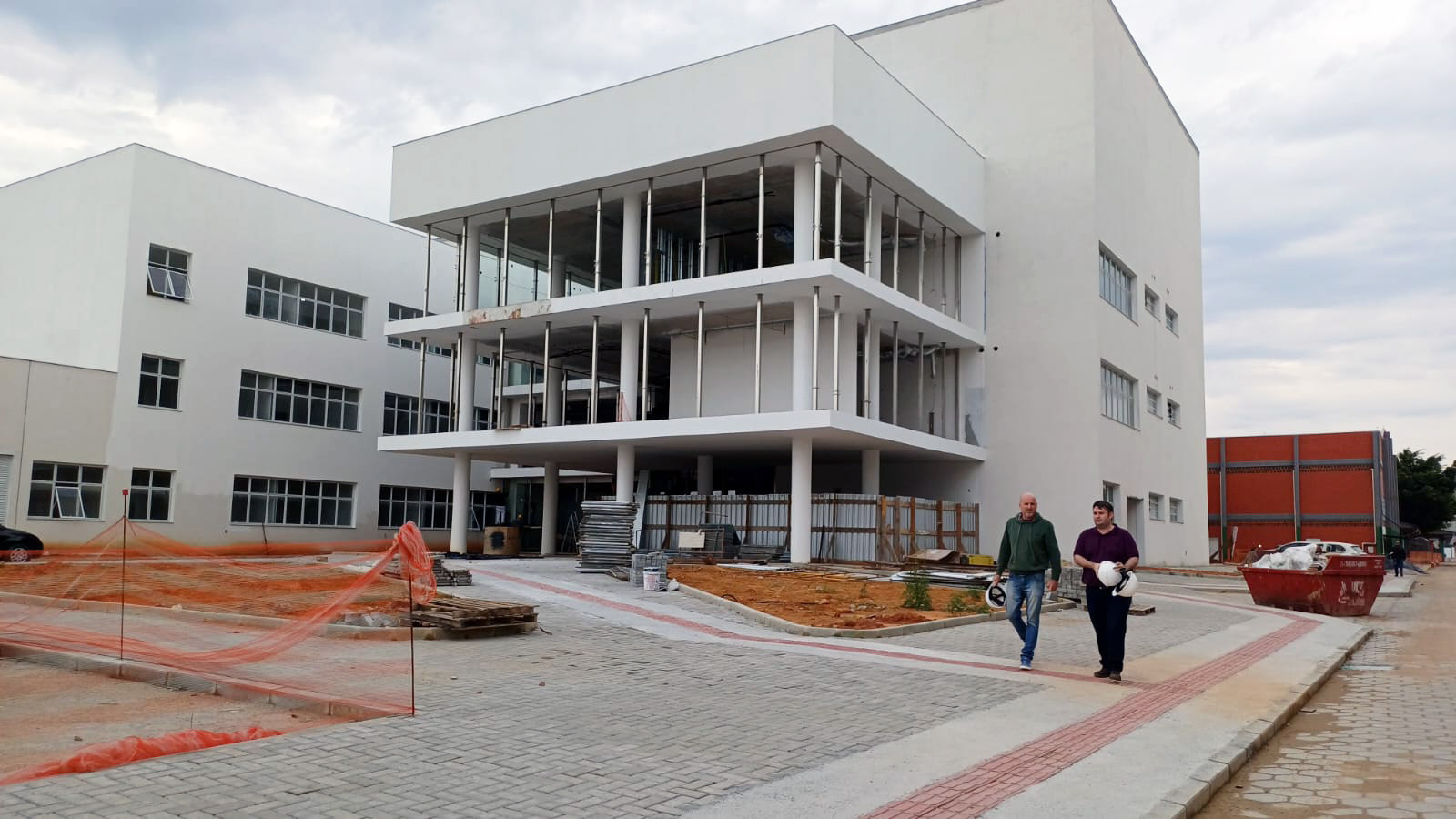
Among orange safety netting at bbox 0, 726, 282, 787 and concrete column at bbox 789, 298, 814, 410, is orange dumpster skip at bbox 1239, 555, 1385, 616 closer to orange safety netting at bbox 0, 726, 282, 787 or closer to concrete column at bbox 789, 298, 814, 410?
concrete column at bbox 789, 298, 814, 410

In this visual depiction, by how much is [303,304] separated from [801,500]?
2409cm

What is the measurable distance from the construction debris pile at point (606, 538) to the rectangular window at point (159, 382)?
19747 mm

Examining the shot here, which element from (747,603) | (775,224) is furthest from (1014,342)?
(747,603)

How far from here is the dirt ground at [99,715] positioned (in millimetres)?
7631

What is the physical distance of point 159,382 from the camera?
3806cm

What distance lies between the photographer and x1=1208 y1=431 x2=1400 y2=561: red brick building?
63594 mm

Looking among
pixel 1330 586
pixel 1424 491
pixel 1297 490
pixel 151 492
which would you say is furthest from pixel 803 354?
pixel 1424 491

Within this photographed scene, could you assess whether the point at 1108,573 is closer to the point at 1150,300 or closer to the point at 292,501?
the point at 1150,300

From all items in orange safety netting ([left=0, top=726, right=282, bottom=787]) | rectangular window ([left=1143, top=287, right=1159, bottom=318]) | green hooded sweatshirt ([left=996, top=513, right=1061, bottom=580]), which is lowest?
orange safety netting ([left=0, top=726, right=282, bottom=787])

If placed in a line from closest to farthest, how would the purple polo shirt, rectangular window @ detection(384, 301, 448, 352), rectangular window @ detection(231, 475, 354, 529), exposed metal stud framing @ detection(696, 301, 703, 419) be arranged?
the purple polo shirt, exposed metal stud framing @ detection(696, 301, 703, 419), rectangular window @ detection(231, 475, 354, 529), rectangular window @ detection(384, 301, 448, 352)

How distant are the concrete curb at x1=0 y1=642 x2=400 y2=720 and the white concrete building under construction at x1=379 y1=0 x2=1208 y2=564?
19.1 meters

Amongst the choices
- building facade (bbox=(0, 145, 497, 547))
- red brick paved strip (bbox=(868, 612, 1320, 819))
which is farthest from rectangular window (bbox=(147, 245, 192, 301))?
red brick paved strip (bbox=(868, 612, 1320, 819))

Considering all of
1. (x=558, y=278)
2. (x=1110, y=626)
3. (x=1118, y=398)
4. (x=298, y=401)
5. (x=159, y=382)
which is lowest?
(x=1110, y=626)

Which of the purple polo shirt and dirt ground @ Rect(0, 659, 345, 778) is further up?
the purple polo shirt
